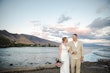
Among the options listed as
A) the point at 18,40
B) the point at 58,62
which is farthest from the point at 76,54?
the point at 18,40

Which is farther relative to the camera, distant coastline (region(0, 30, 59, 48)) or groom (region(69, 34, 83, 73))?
distant coastline (region(0, 30, 59, 48))

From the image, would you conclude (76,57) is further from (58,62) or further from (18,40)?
(18,40)

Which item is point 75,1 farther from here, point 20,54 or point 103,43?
point 20,54

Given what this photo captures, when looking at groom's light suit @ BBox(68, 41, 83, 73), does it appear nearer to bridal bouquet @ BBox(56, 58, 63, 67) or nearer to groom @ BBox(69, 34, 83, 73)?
groom @ BBox(69, 34, 83, 73)

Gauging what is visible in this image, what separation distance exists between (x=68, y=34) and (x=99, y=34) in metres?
1.63

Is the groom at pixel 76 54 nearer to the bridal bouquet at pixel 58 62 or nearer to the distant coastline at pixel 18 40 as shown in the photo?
the bridal bouquet at pixel 58 62

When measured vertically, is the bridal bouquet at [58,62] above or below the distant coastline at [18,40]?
below

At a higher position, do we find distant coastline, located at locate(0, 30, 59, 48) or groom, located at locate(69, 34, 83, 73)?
distant coastline, located at locate(0, 30, 59, 48)

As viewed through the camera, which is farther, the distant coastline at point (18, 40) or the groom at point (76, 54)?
the distant coastline at point (18, 40)

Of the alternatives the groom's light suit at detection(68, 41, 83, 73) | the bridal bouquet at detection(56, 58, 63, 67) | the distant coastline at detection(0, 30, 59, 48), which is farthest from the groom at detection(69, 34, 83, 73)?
the distant coastline at detection(0, 30, 59, 48)

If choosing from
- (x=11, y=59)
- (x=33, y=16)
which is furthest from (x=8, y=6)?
(x=11, y=59)

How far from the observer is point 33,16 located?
10016mm

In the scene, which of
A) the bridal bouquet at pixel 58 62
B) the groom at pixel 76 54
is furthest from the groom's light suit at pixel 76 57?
the bridal bouquet at pixel 58 62

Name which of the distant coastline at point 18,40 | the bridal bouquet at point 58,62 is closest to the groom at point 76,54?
the bridal bouquet at point 58,62
